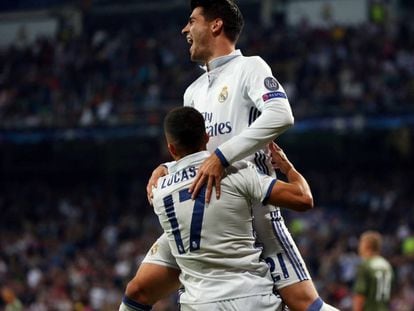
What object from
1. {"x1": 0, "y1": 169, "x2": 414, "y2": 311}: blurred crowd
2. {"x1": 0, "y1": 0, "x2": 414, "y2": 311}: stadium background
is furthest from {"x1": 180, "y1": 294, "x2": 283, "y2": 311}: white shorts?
{"x1": 0, "y1": 0, "x2": 414, "y2": 311}: stadium background

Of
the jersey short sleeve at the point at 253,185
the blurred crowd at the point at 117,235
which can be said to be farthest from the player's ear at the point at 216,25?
the blurred crowd at the point at 117,235

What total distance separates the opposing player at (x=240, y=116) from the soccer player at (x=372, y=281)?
16.5 feet

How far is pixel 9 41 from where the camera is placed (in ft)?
75.4

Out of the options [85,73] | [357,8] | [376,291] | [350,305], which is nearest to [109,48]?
[85,73]

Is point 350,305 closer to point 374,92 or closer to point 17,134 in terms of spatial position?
point 374,92

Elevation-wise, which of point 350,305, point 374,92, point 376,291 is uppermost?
point 374,92

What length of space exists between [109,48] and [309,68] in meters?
5.52

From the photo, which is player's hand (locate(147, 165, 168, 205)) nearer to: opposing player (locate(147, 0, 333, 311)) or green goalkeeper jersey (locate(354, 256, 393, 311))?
opposing player (locate(147, 0, 333, 311))

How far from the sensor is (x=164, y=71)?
21859 mm

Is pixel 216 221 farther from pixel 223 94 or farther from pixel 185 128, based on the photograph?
pixel 223 94

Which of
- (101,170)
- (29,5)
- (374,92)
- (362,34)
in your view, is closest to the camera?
(374,92)

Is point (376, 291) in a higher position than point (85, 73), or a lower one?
lower

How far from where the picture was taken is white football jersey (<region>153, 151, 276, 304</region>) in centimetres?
434

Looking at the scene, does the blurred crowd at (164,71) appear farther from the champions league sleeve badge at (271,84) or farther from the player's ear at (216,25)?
the champions league sleeve badge at (271,84)
